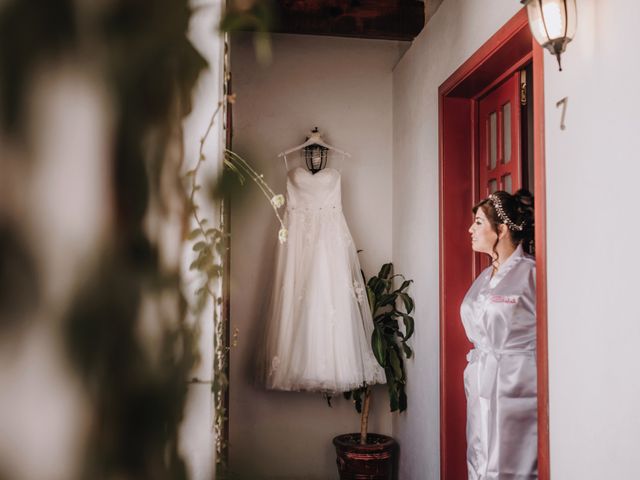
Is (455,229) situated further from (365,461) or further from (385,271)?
(365,461)

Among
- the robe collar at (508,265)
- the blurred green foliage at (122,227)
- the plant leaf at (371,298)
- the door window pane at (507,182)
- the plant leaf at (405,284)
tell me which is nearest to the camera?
the blurred green foliage at (122,227)

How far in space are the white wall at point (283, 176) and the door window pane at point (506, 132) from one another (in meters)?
1.40

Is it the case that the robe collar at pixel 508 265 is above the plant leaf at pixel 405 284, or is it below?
above

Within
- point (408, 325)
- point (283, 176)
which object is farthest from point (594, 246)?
point (283, 176)

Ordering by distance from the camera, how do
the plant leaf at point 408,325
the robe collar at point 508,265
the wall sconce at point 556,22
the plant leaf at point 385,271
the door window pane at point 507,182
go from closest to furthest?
the wall sconce at point 556,22
the robe collar at point 508,265
the door window pane at point 507,182
the plant leaf at point 408,325
the plant leaf at point 385,271

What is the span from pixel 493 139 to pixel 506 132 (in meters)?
0.17

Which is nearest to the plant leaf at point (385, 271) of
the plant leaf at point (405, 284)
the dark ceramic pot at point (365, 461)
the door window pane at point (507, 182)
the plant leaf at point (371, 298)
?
the plant leaf at point (371, 298)

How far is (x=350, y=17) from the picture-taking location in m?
3.93

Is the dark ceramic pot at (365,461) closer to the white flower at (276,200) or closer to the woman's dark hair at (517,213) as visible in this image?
the woman's dark hair at (517,213)

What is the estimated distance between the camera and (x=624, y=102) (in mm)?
1677

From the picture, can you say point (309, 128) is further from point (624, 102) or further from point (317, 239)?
point (624, 102)

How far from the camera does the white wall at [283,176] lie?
13.8 feet

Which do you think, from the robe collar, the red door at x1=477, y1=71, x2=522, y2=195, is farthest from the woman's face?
the red door at x1=477, y1=71, x2=522, y2=195

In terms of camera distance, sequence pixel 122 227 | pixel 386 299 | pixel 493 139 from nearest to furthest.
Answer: pixel 122 227
pixel 493 139
pixel 386 299
